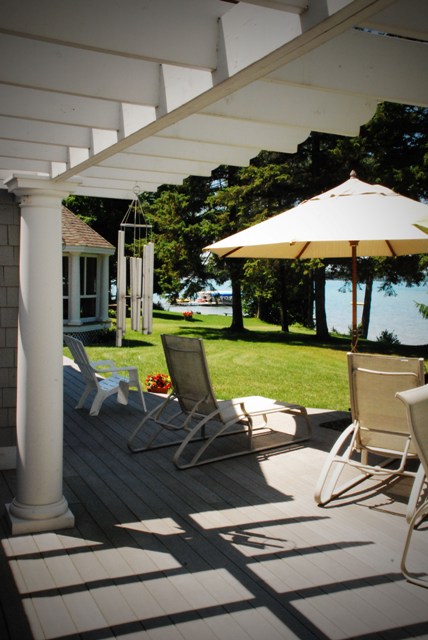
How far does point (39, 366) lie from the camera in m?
4.25

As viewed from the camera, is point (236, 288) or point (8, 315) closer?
point (8, 315)

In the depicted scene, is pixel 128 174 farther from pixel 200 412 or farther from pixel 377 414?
pixel 377 414

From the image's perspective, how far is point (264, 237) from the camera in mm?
6051

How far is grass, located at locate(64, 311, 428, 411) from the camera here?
39.2 ft

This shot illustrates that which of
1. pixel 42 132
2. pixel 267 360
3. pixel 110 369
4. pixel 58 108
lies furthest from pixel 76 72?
pixel 267 360

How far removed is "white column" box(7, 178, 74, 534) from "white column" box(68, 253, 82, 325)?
1501cm

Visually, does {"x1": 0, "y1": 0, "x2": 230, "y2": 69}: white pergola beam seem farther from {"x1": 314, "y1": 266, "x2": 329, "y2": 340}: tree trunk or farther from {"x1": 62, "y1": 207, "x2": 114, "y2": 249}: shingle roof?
{"x1": 314, "y1": 266, "x2": 329, "y2": 340}: tree trunk

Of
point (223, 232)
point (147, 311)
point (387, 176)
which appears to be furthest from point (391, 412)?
point (223, 232)

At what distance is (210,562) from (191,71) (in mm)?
2688

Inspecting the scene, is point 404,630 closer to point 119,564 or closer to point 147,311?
point 119,564

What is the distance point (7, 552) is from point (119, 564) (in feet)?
2.33

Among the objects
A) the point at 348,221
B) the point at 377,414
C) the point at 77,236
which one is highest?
the point at 77,236

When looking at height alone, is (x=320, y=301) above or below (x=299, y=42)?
below

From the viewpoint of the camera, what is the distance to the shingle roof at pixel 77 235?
1884cm
